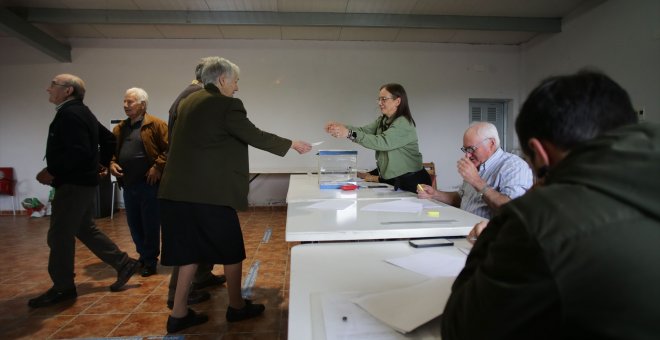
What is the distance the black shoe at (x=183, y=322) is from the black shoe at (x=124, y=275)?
0.85 metres

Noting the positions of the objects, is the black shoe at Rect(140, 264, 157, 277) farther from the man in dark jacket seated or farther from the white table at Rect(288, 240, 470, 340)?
the man in dark jacket seated

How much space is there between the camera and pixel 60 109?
89.5 inches

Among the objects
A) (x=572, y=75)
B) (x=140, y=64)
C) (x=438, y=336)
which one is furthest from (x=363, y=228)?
(x=140, y=64)

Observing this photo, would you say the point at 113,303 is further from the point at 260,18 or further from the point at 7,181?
the point at 7,181

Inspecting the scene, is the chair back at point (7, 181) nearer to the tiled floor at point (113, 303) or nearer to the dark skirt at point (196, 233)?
the tiled floor at point (113, 303)

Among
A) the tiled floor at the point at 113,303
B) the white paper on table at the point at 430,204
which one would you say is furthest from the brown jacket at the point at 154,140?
the white paper on table at the point at 430,204

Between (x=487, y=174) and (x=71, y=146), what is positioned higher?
(x=71, y=146)

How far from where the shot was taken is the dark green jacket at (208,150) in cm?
172

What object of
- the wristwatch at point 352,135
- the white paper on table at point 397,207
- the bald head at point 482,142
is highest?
the wristwatch at point 352,135

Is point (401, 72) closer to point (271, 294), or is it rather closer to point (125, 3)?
point (125, 3)

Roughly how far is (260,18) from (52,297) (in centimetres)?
392

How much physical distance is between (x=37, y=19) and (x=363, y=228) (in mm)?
5402

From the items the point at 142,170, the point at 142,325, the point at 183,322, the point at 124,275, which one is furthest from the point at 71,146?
the point at 183,322

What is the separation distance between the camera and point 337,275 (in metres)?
0.94
